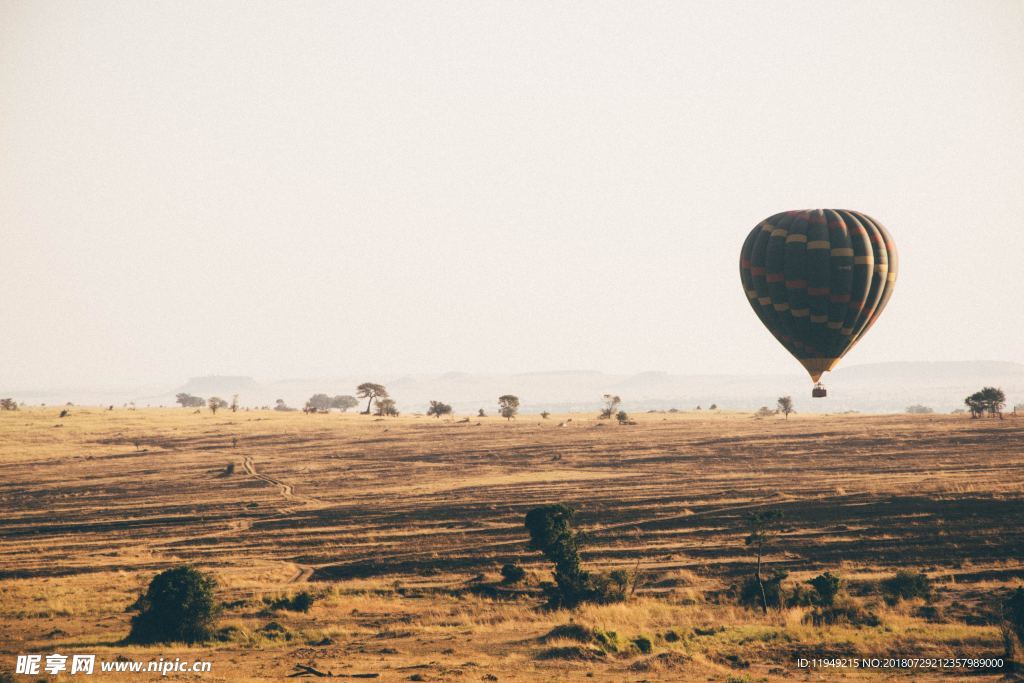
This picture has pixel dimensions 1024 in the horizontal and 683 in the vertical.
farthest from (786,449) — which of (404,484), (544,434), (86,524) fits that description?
(86,524)

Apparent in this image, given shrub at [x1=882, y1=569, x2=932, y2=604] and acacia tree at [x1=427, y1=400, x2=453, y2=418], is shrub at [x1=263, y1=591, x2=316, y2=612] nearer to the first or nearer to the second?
shrub at [x1=882, y1=569, x2=932, y2=604]

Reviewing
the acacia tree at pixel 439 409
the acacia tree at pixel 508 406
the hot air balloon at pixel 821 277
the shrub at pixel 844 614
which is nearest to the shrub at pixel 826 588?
the shrub at pixel 844 614

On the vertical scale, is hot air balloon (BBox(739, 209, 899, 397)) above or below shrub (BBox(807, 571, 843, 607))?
above

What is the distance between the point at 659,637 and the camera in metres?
30.2

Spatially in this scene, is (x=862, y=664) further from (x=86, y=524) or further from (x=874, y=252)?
(x=86, y=524)

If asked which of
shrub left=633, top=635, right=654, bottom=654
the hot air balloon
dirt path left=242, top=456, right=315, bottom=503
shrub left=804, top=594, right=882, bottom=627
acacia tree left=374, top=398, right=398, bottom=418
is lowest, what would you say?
shrub left=633, top=635, right=654, bottom=654

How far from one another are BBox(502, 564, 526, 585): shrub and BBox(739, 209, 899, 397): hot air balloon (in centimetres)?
1615

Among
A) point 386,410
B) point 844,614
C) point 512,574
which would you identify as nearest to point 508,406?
point 386,410

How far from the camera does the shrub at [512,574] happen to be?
37.1 metres

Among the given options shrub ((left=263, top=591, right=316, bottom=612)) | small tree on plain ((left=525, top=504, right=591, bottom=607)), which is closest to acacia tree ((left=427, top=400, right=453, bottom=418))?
small tree on plain ((left=525, top=504, right=591, bottom=607))

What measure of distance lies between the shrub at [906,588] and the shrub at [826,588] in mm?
1963

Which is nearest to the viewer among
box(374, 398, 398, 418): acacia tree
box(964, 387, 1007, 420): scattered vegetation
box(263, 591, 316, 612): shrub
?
box(263, 591, 316, 612): shrub

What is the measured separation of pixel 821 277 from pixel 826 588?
15.2 m

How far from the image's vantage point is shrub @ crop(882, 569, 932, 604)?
33.6m
